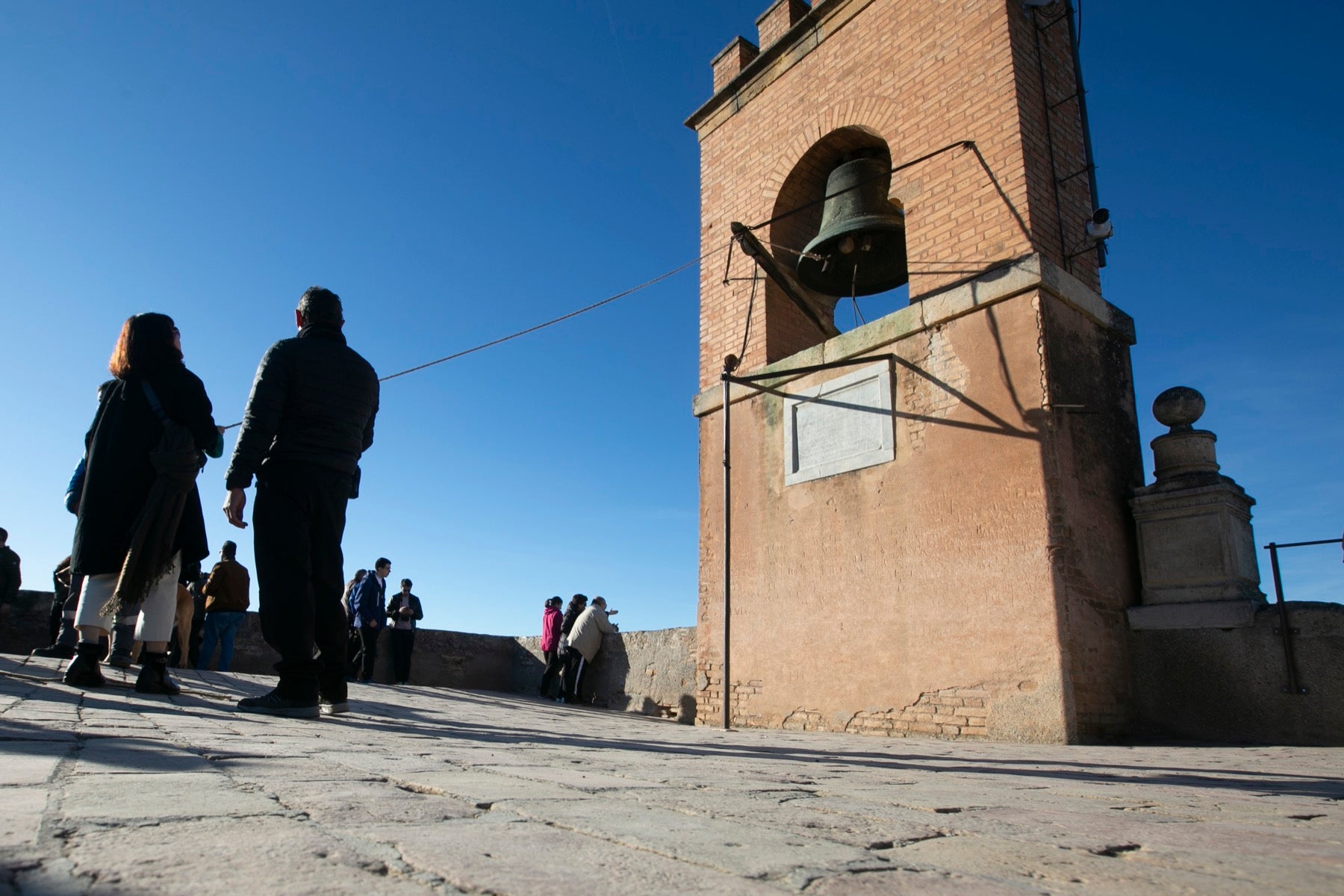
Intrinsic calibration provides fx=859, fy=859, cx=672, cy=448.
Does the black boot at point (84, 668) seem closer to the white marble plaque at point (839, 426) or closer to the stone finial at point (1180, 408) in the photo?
the white marble plaque at point (839, 426)

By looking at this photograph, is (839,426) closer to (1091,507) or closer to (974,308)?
(974,308)

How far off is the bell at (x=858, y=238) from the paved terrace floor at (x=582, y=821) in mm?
5338

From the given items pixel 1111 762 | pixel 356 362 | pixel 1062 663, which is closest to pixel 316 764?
pixel 356 362

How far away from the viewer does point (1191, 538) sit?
6.03 metres

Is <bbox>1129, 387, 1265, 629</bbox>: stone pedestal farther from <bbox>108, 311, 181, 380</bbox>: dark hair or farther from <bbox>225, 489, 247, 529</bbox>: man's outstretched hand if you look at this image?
<bbox>108, 311, 181, 380</bbox>: dark hair

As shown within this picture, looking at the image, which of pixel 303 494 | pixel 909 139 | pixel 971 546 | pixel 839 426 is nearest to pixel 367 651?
pixel 839 426

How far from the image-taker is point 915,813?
1746mm

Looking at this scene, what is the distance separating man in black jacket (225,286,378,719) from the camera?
3934mm

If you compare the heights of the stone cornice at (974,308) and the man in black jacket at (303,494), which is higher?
the stone cornice at (974,308)

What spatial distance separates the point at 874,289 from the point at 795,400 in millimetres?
1475

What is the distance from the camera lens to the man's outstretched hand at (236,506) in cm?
401

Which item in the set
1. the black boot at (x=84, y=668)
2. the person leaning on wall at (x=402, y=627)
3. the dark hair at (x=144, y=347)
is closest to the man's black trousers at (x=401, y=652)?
the person leaning on wall at (x=402, y=627)

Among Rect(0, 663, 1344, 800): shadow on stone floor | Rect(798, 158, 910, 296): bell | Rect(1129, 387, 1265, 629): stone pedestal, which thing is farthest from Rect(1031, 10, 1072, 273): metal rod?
Rect(0, 663, 1344, 800): shadow on stone floor

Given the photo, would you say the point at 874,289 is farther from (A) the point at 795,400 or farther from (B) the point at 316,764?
(B) the point at 316,764
